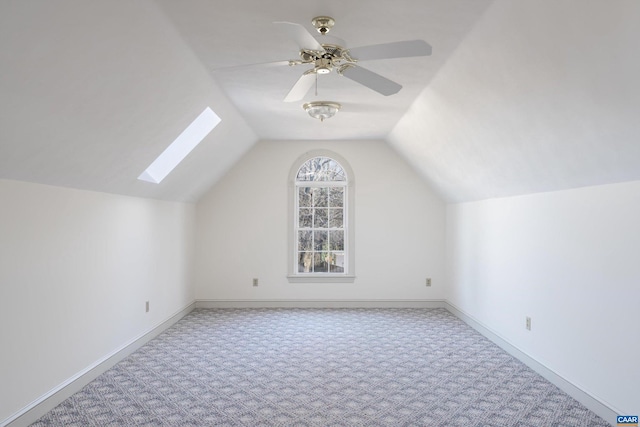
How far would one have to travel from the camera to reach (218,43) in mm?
3695

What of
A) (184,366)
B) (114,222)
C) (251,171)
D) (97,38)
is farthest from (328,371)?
(251,171)

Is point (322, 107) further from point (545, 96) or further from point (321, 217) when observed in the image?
point (321, 217)

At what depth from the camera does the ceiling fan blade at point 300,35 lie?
2631mm

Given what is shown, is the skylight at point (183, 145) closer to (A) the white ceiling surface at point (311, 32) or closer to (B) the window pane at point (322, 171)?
(A) the white ceiling surface at point (311, 32)

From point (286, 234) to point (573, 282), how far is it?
15.2ft

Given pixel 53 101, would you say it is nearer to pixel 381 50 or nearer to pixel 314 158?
pixel 381 50

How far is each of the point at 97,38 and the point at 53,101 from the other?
1.57 ft

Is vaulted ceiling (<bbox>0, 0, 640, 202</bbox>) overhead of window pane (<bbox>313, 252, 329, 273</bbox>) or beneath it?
overhead

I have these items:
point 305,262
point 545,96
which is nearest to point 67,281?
point 545,96

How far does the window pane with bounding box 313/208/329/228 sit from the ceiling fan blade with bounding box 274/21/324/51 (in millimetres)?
5286

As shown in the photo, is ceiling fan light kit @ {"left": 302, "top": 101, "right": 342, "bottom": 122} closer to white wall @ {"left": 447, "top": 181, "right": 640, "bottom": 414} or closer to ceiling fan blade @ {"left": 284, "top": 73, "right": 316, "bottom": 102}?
ceiling fan blade @ {"left": 284, "top": 73, "right": 316, "bottom": 102}

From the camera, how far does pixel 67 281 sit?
161 inches

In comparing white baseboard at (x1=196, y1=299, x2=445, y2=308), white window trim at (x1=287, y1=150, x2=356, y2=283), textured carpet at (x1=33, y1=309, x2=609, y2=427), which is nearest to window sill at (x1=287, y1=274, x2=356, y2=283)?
white window trim at (x1=287, y1=150, x2=356, y2=283)

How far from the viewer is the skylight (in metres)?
5.68
